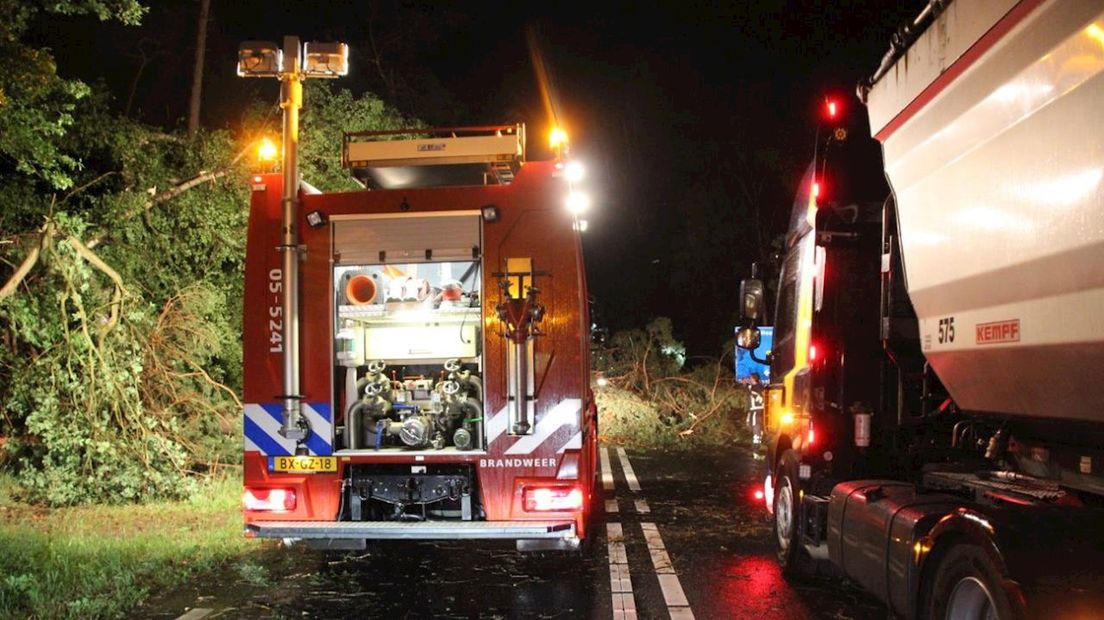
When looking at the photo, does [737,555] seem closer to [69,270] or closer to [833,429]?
[833,429]

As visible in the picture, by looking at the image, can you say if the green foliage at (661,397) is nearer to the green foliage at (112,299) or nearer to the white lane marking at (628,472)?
the white lane marking at (628,472)

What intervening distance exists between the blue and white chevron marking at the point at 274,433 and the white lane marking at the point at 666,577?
271 cm

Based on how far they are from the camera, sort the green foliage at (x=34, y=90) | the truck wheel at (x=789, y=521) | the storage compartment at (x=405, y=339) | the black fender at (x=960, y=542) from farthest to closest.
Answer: the green foliage at (x=34, y=90)
the truck wheel at (x=789, y=521)
the storage compartment at (x=405, y=339)
the black fender at (x=960, y=542)

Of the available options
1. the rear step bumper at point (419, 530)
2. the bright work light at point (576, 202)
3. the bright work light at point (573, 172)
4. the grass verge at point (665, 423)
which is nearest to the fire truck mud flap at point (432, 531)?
the rear step bumper at point (419, 530)

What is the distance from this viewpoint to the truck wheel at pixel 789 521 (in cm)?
748

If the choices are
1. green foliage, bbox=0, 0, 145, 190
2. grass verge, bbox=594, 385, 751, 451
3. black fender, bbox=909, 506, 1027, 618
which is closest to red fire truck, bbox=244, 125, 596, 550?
black fender, bbox=909, 506, 1027, 618

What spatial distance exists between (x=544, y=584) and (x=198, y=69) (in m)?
11.5

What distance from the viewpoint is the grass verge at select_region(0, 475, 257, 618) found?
6.69 m

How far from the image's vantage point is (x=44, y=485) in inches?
427

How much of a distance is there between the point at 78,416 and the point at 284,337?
494 centimetres

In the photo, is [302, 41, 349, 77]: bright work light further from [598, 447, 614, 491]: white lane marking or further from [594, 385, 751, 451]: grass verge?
[594, 385, 751, 451]: grass verge

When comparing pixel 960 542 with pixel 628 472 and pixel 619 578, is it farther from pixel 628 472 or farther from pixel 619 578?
pixel 628 472

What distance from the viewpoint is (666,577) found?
25.3ft

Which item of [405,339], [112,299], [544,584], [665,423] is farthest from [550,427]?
[665,423]
